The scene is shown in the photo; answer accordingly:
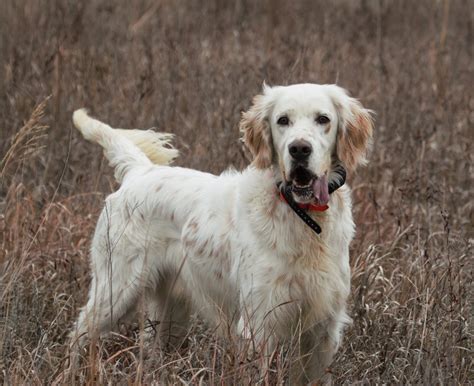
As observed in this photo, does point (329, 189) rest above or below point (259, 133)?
below

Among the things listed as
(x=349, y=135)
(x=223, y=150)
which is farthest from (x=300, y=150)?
(x=223, y=150)

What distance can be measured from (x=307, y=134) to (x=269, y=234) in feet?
1.37

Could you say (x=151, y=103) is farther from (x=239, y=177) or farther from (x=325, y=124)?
(x=325, y=124)

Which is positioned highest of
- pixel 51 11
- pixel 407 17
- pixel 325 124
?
pixel 325 124

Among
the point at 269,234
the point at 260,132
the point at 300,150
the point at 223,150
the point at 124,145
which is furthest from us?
the point at 223,150

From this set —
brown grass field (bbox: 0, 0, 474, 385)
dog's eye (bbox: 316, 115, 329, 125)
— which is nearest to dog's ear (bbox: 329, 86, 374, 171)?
dog's eye (bbox: 316, 115, 329, 125)

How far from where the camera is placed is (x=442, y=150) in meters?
5.70

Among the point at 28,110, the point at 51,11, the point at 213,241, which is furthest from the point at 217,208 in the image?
the point at 51,11

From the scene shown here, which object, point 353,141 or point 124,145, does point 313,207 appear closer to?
point 353,141

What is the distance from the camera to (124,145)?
166 inches

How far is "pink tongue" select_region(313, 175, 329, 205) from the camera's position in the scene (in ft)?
10.6

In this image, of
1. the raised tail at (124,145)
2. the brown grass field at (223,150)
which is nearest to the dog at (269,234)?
the brown grass field at (223,150)

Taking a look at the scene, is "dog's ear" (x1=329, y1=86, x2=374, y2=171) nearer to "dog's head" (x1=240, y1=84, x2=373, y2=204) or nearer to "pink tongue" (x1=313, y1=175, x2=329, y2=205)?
"dog's head" (x1=240, y1=84, x2=373, y2=204)

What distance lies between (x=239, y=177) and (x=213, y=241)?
281 millimetres
